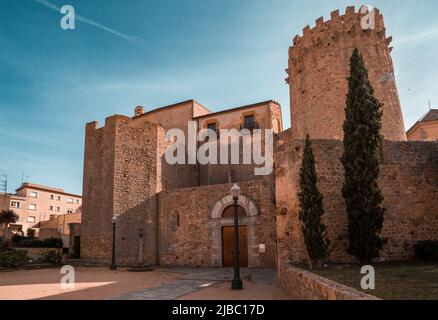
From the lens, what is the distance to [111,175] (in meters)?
19.0

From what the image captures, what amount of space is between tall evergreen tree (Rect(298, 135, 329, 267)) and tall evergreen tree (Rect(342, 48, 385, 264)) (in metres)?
1.09

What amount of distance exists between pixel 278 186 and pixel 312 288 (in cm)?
579

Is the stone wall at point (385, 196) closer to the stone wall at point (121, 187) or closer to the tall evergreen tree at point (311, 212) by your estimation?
the tall evergreen tree at point (311, 212)

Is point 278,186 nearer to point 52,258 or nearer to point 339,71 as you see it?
point 339,71

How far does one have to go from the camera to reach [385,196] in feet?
37.5

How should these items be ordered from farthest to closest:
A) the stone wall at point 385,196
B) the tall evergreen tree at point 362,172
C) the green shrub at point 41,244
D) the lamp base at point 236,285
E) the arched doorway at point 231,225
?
the green shrub at point 41,244
the arched doorway at point 231,225
the stone wall at point 385,196
the tall evergreen tree at point 362,172
the lamp base at point 236,285

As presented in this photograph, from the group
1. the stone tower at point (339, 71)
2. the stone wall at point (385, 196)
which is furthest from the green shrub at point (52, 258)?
the stone tower at point (339, 71)

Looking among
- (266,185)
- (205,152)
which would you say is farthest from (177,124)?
(266,185)

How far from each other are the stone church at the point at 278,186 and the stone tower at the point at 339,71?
0.17 ft

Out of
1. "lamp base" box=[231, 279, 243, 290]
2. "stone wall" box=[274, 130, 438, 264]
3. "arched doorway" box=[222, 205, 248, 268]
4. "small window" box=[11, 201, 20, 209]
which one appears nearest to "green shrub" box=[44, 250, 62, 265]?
"arched doorway" box=[222, 205, 248, 268]

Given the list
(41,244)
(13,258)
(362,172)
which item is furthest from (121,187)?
(362,172)

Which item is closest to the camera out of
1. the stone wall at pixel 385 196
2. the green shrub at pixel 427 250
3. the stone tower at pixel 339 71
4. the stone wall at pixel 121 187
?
the green shrub at pixel 427 250

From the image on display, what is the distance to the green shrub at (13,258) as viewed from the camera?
15.8 meters

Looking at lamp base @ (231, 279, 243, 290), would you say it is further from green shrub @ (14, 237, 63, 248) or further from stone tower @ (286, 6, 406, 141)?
green shrub @ (14, 237, 63, 248)
